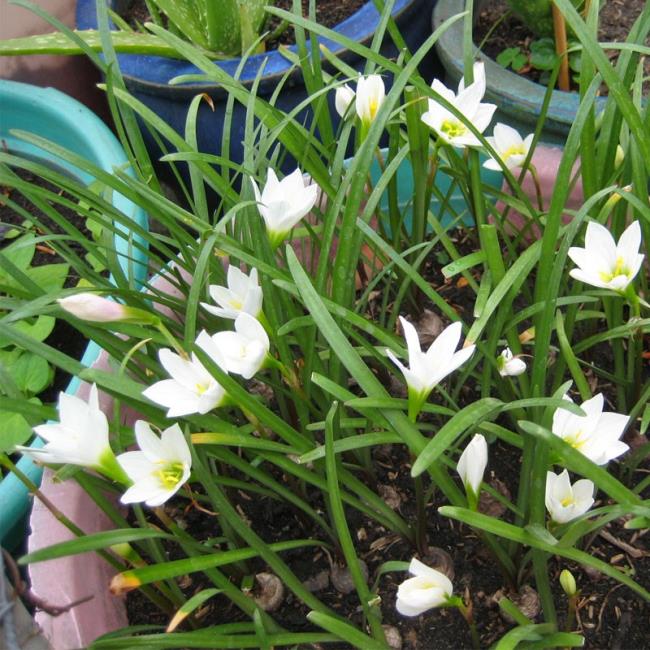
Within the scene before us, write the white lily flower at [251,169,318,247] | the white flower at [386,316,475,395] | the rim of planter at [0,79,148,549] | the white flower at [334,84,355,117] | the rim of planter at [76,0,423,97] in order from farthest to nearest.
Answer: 1. the rim of planter at [76,0,423,97]
2. the rim of planter at [0,79,148,549]
3. the white flower at [334,84,355,117]
4. the white lily flower at [251,169,318,247]
5. the white flower at [386,316,475,395]

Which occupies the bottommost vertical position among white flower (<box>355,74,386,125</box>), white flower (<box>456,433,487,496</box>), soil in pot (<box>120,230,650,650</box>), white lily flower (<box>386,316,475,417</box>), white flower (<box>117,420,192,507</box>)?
soil in pot (<box>120,230,650,650</box>)

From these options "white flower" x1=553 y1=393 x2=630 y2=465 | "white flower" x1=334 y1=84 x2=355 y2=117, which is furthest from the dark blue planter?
"white flower" x1=553 y1=393 x2=630 y2=465

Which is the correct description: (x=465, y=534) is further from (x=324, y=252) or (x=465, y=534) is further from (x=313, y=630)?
(x=324, y=252)


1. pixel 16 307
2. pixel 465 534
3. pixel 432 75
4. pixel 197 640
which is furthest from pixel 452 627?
pixel 432 75

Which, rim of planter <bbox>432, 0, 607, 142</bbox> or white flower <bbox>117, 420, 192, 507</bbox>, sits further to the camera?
rim of planter <bbox>432, 0, 607, 142</bbox>

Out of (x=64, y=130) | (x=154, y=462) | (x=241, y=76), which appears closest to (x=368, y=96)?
(x=154, y=462)

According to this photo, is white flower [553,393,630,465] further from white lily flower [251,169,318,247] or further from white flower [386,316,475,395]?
white lily flower [251,169,318,247]

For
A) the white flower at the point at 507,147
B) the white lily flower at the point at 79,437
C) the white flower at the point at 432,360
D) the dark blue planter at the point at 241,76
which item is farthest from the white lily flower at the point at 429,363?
the dark blue planter at the point at 241,76
